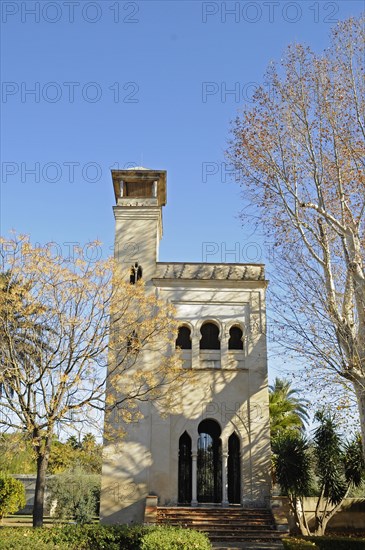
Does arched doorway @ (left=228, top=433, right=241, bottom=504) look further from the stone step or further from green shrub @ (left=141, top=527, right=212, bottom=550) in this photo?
green shrub @ (left=141, top=527, right=212, bottom=550)

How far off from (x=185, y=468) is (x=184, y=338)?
4.99 meters

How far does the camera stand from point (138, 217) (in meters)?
23.4

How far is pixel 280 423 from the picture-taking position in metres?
26.0

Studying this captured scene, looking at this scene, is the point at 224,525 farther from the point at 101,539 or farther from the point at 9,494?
the point at 9,494

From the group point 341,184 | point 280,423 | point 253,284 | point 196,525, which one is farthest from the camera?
point 280,423

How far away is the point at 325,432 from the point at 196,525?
5.85m

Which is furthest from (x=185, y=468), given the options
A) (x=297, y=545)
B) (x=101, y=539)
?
(x=101, y=539)

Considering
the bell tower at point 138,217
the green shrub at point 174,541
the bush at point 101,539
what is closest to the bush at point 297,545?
the bush at point 101,539

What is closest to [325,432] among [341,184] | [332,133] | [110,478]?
[110,478]

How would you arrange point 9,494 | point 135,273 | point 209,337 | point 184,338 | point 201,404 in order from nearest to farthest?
point 201,404
point 184,338
point 209,337
point 9,494
point 135,273

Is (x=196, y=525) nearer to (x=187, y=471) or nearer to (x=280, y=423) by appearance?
(x=187, y=471)

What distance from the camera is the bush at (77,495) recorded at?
79.5ft

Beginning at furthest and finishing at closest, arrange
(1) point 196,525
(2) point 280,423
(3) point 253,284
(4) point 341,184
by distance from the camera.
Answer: (2) point 280,423 < (3) point 253,284 < (1) point 196,525 < (4) point 341,184

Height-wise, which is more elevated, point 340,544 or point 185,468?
point 185,468
